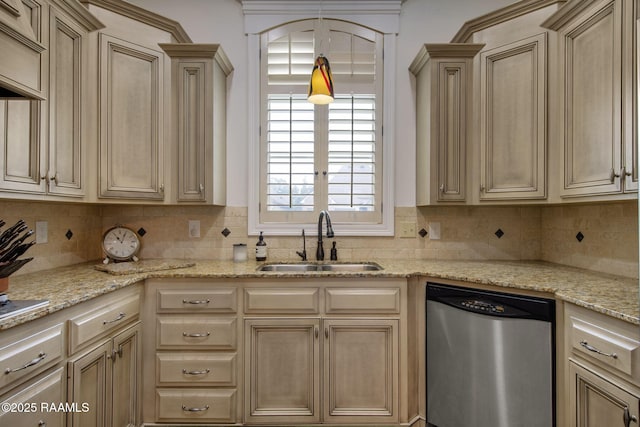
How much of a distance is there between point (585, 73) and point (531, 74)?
12.5 inches

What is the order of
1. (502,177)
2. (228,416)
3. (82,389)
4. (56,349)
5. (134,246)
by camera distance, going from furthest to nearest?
(134,246) → (502,177) → (228,416) → (82,389) → (56,349)

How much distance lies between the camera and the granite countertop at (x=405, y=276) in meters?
1.37

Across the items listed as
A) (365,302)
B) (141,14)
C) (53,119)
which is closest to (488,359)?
(365,302)

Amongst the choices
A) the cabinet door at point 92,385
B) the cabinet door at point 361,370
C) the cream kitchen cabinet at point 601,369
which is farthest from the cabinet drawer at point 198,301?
the cream kitchen cabinet at point 601,369

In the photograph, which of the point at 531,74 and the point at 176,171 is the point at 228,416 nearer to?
the point at 176,171

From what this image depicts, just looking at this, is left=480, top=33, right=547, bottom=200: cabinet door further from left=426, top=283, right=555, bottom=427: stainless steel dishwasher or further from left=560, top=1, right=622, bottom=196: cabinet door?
left=426, top=283, right=555, bottom=427: stainless steel dishwasher

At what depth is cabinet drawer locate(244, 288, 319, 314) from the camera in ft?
6.47

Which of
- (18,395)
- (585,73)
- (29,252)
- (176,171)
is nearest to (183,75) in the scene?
(176,171)

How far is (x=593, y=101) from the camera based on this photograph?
5.66 ft

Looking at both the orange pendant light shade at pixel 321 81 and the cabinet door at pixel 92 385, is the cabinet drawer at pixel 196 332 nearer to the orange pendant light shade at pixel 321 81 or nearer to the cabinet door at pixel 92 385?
the cabinet door at pixel 92 385

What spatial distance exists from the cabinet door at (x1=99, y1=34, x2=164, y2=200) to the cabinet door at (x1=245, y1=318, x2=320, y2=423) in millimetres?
1138

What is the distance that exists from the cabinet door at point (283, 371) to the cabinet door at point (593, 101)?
1.63m

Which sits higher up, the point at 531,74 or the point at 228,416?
the point at 531,74

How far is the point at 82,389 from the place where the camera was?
147 cm
